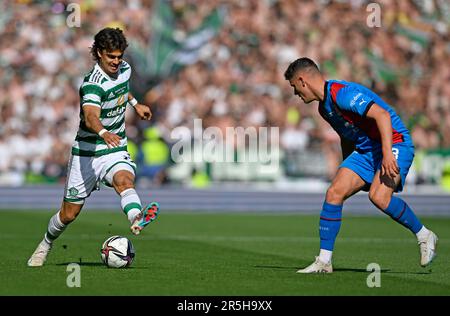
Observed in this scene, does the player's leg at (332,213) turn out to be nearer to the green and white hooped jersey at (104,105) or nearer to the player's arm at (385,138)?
the player's arm at (385,138)

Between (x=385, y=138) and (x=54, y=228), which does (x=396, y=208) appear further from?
(x=54, y=228)

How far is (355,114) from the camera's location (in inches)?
368

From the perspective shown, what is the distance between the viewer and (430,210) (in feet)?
71.1

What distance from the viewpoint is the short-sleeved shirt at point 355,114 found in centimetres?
925

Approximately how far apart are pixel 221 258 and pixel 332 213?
2.26 m

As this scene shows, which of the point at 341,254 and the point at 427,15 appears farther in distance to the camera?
the point at 427,15

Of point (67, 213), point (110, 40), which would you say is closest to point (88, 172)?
point (67, 213)

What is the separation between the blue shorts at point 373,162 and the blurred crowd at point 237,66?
13728 mm

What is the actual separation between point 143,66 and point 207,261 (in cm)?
1450

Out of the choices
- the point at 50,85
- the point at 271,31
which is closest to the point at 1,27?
the point at 50,85

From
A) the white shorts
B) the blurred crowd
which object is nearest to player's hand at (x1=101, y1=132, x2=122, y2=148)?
the white shorts

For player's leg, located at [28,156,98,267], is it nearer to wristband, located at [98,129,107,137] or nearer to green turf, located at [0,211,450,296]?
green turf, located at [0,211,450,296]

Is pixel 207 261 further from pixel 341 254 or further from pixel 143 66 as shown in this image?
pixel 143 66

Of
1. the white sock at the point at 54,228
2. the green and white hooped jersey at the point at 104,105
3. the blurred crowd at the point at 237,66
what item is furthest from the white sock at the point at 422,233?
the blurred crowd at the point at 237,66
